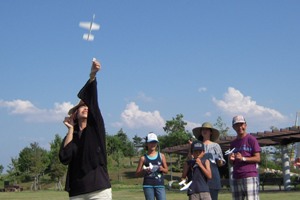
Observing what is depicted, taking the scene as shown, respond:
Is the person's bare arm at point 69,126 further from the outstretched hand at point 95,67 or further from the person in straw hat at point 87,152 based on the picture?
the outstretched hand at point 95,67

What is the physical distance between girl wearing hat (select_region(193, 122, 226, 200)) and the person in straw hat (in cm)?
318

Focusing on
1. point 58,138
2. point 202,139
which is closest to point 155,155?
point 202,139

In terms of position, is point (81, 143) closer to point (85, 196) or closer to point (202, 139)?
point (85, 196)

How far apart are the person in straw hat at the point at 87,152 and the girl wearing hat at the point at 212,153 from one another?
10.4 ft

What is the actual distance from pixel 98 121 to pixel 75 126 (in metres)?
0.33

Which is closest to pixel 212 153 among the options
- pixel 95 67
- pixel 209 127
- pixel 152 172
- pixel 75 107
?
pixel 209 127

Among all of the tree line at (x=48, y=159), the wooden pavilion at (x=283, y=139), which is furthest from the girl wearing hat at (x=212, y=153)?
the tree line at (x=48, y=159)

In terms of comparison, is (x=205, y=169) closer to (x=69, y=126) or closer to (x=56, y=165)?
(x=69, y=126)

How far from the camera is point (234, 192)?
7098mm

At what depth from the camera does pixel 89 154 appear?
4602 millimetres

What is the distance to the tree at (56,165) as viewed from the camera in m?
44.6

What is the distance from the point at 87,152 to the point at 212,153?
3.43m

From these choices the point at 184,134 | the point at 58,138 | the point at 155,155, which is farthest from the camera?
the point at 184,134

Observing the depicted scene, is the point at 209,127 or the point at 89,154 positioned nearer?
the point at 89,154
